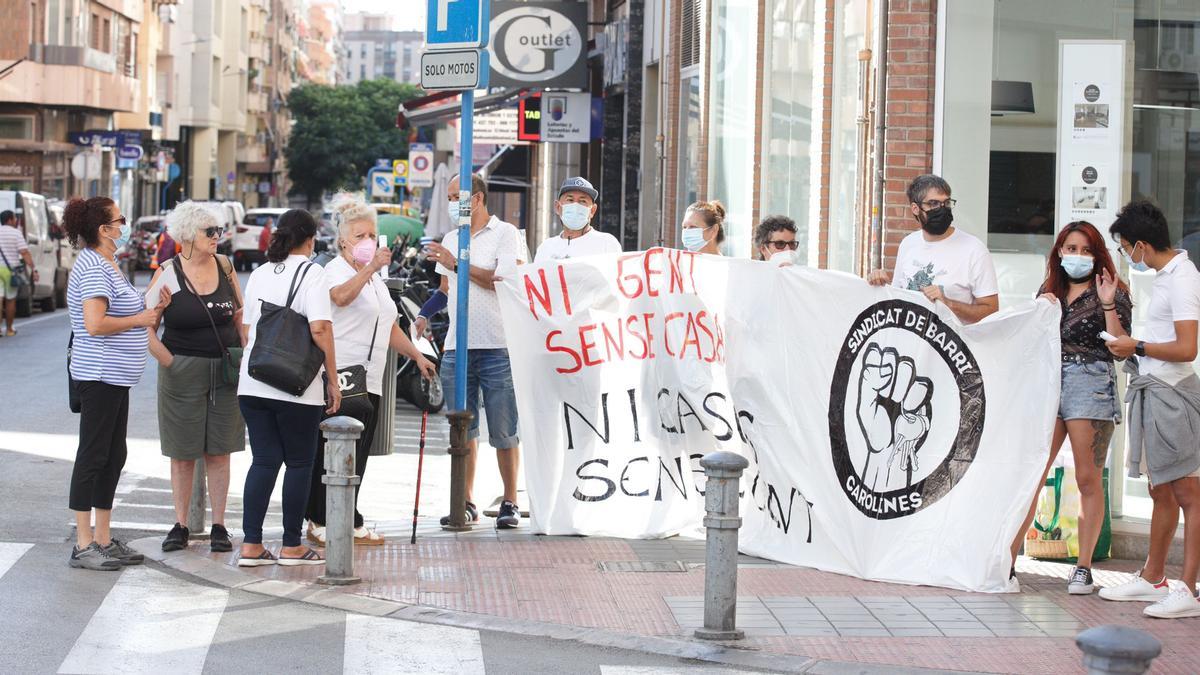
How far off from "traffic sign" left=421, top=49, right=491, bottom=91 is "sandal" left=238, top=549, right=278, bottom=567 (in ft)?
10.1

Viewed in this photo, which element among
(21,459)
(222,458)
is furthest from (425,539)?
(21,459)

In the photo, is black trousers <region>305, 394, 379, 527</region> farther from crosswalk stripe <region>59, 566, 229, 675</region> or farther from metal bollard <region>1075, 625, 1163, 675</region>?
metal bollard <region>1075, 625, 1163, 675</region>

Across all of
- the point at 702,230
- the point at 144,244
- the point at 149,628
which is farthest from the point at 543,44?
the point at 144,244

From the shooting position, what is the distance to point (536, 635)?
7.32 m

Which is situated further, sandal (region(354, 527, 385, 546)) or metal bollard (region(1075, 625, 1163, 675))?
sandal (region(354, 527, 385, 546))

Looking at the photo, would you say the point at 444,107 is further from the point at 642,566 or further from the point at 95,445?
the point at 642,566

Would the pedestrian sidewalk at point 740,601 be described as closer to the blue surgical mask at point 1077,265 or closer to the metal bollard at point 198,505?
the metal bollard at point 198,505

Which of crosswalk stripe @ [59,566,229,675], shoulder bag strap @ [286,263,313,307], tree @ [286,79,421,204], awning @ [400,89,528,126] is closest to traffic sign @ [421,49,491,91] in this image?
shoulder bag strap @ [286,263,313,307]

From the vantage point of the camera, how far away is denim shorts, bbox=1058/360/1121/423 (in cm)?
825

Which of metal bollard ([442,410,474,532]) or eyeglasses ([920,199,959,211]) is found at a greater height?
eyeglasses ([920,199,959,211])

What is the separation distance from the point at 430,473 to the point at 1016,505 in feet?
19.7

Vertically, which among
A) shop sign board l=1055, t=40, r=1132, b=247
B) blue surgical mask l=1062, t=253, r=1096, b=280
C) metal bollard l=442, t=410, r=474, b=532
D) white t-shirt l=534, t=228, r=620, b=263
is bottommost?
metal bollard l=442, t=410, r=474, b=532

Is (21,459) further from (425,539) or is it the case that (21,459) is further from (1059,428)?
(1059,428)

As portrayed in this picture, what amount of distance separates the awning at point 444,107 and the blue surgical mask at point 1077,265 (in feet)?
64.9
